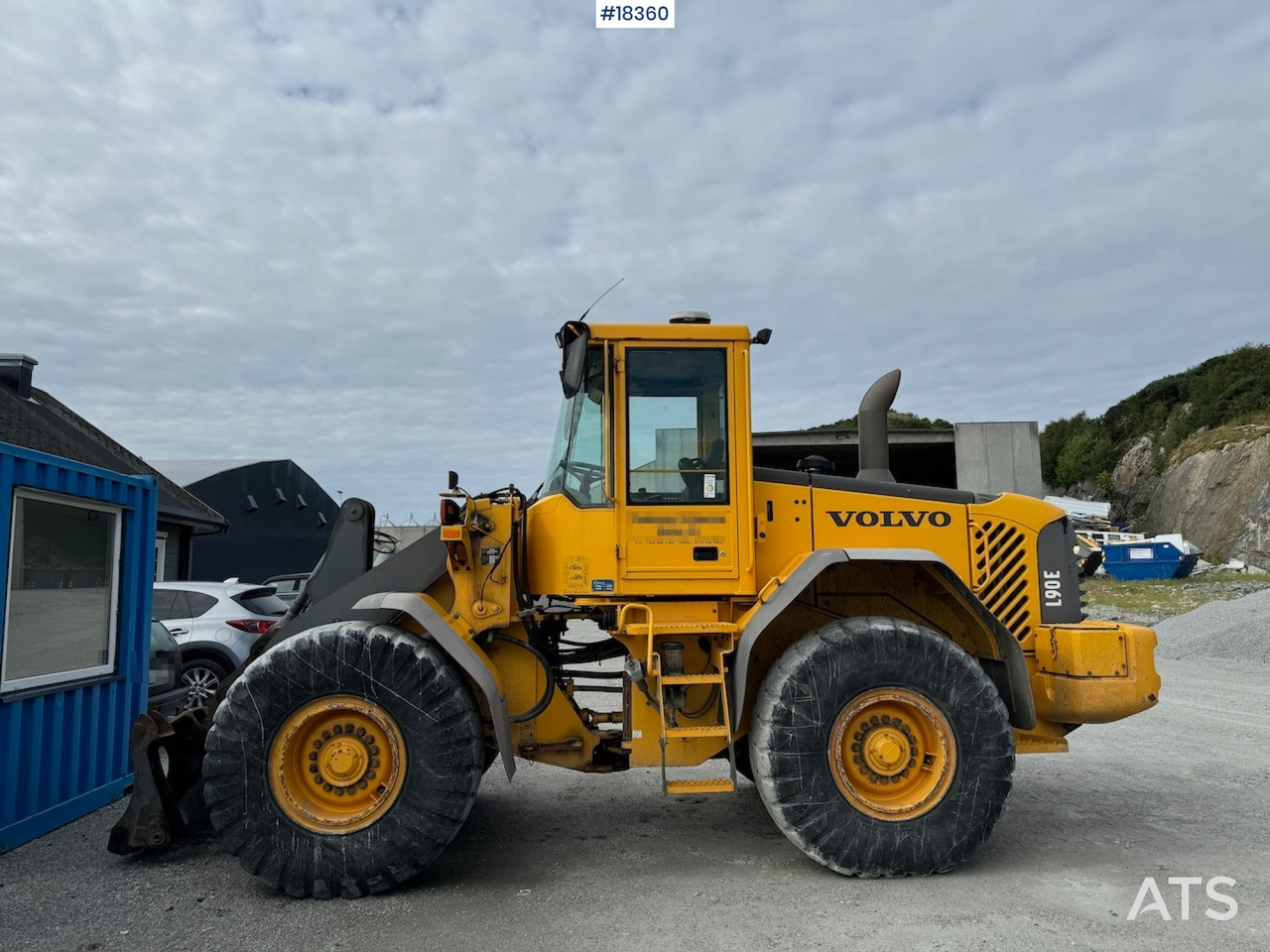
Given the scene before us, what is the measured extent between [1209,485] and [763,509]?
36.9 meters

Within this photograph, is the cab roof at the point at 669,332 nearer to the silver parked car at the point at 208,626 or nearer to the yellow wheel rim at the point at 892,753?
the yellow wheel rim at the point at 892,753

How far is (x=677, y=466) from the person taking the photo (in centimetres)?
485

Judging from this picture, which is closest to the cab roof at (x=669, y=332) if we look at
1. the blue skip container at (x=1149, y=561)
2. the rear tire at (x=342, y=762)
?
the rear tire at (x=342, y=762)

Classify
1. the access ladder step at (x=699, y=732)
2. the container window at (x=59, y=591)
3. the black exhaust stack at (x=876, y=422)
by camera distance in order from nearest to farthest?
the access ladder step at (x=699, y=732), the container window at (x=59, y=591), the black exhaust stack at (x=876, y=422)

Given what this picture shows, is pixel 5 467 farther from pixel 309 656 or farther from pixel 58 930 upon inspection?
pixel 58 930

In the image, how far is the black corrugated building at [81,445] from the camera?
44.3ft

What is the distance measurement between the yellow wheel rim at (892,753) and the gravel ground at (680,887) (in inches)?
15.9

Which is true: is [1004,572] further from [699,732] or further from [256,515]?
[256,515]

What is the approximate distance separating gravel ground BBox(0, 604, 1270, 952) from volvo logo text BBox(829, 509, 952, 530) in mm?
1839

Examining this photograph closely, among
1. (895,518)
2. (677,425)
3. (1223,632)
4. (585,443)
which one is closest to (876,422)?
(895,518)

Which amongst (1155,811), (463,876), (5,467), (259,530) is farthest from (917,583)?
(259,530)

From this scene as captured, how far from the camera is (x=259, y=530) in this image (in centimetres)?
2786

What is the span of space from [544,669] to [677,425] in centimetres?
155

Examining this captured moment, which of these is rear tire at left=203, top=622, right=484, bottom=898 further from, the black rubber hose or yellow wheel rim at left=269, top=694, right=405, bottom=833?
the black rubber hose
